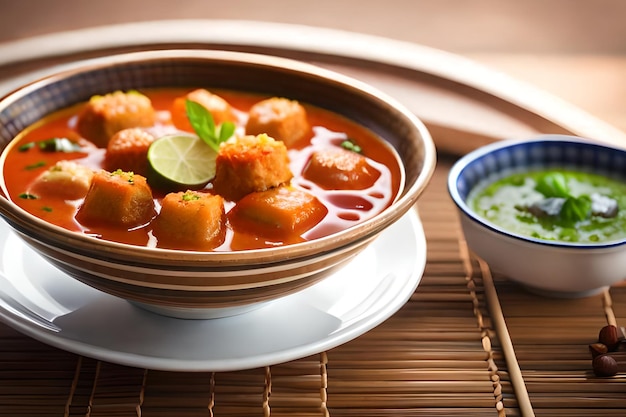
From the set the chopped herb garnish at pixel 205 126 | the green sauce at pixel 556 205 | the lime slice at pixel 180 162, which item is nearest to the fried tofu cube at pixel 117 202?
the lime slice at pixel 180 162

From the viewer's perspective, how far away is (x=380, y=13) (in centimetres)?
626

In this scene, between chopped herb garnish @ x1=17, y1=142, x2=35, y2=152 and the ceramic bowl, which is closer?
the ceramic bowl

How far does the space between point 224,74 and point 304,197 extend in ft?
2.81

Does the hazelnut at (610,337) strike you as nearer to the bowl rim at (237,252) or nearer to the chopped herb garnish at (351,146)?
the bowl rim at (237,252)

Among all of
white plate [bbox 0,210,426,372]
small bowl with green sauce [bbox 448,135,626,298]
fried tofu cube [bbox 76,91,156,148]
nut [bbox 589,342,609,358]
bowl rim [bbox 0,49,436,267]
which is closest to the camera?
bowl rim [bbox 0,49,436,267]

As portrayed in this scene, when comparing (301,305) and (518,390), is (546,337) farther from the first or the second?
(301,305)

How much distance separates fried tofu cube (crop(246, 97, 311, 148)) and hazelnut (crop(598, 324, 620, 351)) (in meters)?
1.03

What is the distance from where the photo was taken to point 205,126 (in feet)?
7.73

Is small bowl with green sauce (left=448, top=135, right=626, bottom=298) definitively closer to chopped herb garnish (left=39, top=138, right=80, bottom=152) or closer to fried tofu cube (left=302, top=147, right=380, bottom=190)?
fried tofu cube (left=302, top=147, right=380, bottom=190)

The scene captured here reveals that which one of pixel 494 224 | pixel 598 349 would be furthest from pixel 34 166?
pixel 598 349

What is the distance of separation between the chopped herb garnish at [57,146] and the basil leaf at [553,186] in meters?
1.41

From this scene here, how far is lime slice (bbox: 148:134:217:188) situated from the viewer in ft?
7.20

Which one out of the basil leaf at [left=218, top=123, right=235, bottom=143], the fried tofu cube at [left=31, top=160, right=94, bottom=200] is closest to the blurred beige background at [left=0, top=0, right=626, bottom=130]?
the basil leaf at [left=218, top=123, right=235, bottom=143]

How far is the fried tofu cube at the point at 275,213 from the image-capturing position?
6.64 ft
